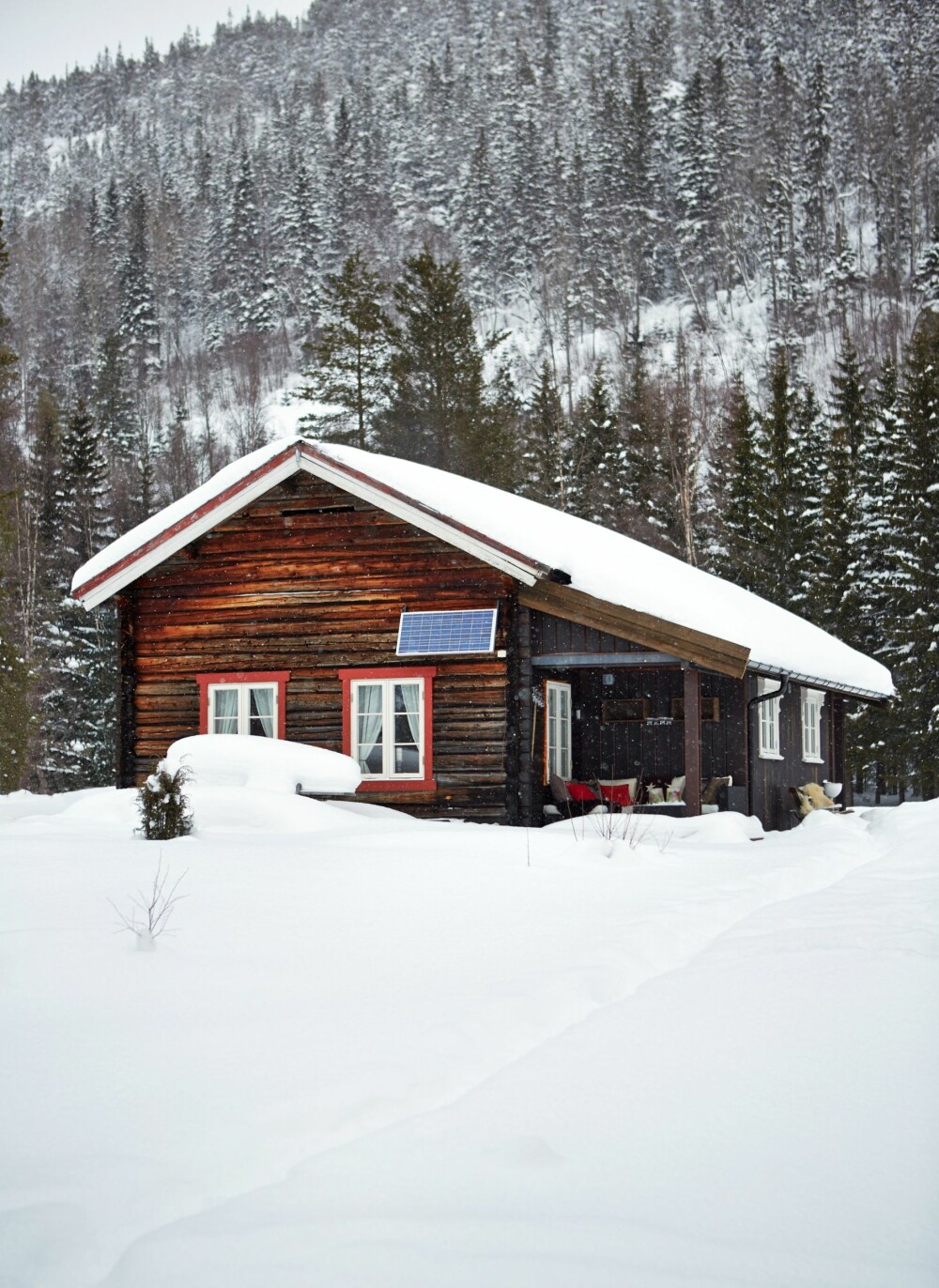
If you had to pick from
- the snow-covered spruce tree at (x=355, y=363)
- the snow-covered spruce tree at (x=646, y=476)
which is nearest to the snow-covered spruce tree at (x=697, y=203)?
the snow-covered spruce tree at (x=646, y=476)

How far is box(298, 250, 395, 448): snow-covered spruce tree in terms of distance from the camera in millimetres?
36844

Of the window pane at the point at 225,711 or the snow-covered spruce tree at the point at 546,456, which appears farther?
the snow-covered spruce tree at the point at 546,456

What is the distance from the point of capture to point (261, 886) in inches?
326

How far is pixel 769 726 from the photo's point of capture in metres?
19.1

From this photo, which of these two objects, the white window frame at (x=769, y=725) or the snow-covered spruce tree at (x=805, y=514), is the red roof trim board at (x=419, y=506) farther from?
the snow-covered spruce tree at (x=805, y=514)

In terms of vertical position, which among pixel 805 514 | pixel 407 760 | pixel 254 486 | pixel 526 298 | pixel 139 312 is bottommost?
pixel 407 760

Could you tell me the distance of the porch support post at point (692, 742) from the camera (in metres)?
15.1

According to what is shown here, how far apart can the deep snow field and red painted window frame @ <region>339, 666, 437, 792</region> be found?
7481mm

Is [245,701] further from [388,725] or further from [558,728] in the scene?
[558,728]

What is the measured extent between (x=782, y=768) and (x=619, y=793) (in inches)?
153

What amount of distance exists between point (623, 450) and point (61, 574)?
65.3ft

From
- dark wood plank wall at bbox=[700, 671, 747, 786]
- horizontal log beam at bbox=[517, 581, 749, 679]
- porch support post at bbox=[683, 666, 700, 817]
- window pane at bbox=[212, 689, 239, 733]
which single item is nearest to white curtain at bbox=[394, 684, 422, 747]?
horizontal log beam at bbox=[517, 581, 749, 679]

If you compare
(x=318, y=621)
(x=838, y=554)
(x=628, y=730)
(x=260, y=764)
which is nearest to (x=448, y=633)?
(x=318, y=621)

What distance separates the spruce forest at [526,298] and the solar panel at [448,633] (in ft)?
48.3
